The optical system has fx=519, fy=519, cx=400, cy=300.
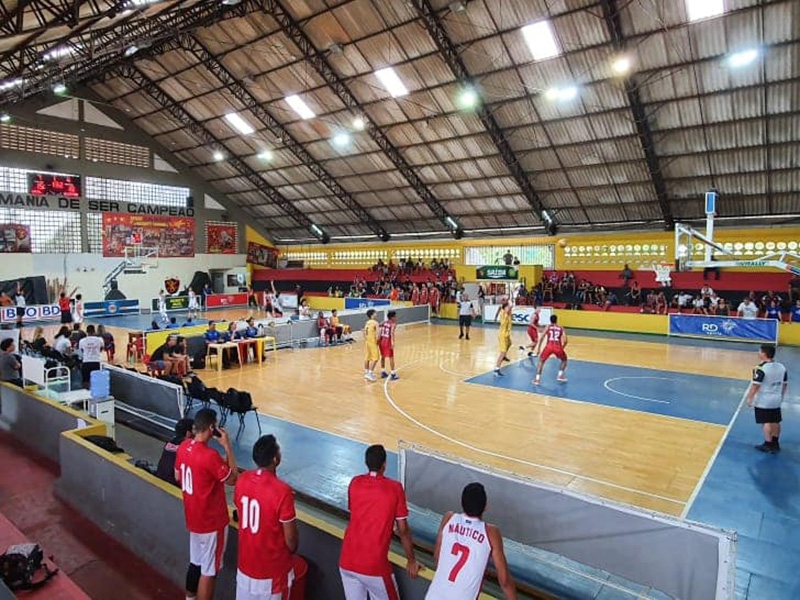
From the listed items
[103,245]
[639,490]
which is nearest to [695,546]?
[639,490]

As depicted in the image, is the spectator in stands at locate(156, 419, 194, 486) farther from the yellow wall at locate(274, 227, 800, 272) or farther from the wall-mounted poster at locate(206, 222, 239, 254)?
the wall-mounted poster at locate(206, 222, 239, 254)

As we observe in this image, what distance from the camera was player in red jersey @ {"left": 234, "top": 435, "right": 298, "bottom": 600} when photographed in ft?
10.7

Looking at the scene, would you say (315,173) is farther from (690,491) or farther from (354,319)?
(690,491)

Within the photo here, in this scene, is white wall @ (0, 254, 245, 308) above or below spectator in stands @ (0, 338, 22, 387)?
above

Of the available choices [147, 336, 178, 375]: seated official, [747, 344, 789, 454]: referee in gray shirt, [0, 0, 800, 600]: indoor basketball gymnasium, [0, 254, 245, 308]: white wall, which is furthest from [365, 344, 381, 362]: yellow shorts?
[0, 254, 245, 308]: white wall

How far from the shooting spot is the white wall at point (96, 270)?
2792cm

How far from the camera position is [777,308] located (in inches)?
814

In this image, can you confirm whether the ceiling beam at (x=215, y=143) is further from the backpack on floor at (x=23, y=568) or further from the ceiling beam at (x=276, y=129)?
the backpack on floor at (x=23, y=568)

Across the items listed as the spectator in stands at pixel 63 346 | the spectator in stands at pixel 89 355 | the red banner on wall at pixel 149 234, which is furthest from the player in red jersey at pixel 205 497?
the red banner on wall at pixel 149 234

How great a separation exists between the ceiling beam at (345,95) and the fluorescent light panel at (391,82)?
6.21ft

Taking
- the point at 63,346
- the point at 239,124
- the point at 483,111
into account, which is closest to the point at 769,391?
the point at 63,346

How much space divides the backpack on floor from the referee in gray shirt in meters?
9.32

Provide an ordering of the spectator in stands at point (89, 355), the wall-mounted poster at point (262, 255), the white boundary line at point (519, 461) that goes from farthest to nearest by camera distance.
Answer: the wall-mounted poster at point (262, 255)
the spectator in stands at point (89, 355)
the white boundary line at point (519, 461)

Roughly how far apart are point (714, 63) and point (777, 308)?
1009 centimetres
